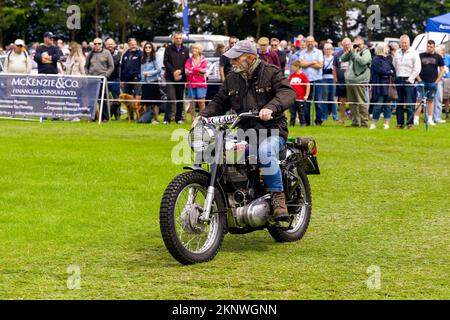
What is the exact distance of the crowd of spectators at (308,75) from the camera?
70.9ft

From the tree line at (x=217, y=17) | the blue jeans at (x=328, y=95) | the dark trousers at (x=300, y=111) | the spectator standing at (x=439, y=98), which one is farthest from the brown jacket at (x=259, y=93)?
the tree line at (x=217, y=17)

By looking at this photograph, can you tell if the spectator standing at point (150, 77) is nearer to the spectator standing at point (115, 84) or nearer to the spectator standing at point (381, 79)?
the spectator standing at point (115, 84)

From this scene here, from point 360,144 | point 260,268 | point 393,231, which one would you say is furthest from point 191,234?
point 360,144

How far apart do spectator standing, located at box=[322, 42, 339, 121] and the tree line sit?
123 feet

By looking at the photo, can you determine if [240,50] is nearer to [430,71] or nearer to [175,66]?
[175,66]

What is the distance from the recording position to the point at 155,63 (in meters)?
23.0

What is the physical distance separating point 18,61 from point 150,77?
10.6 feet

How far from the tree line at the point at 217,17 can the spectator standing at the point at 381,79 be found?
39909 millimetres

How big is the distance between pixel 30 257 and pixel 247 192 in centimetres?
190

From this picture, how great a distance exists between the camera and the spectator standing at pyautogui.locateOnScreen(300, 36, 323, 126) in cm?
2219

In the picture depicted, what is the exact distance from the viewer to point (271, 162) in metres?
8.29

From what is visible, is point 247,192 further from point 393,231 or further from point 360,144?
point 360,144

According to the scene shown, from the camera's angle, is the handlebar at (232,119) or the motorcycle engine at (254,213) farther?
the motorcycle engine at (254,213)
